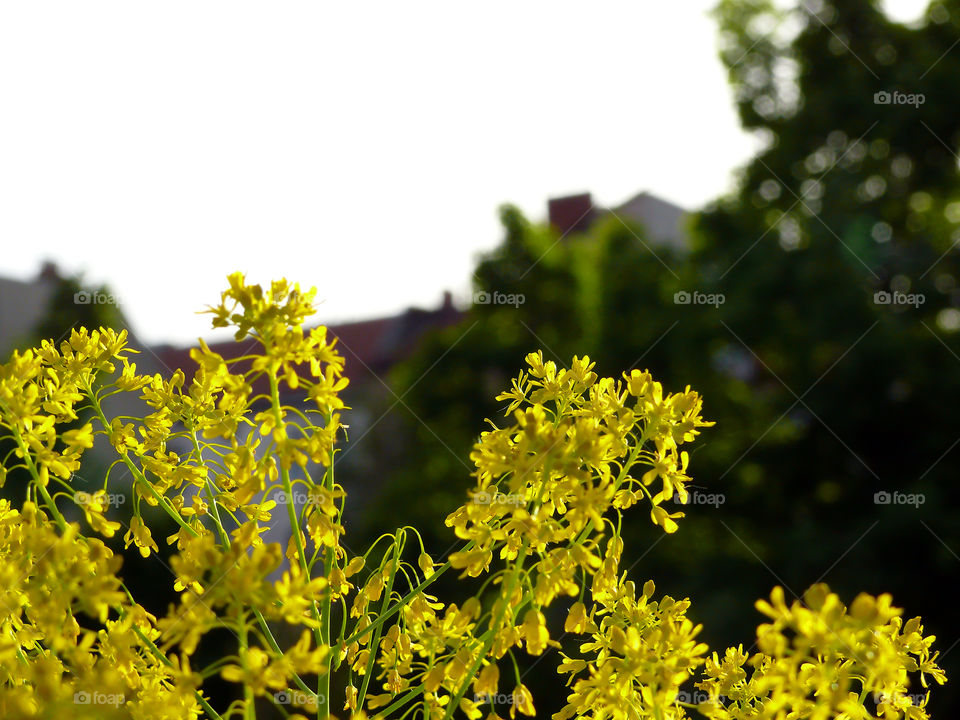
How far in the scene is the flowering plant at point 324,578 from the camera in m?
0.75

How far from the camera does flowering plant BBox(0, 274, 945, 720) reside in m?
0.75

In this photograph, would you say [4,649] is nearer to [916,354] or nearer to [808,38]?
[916,354]

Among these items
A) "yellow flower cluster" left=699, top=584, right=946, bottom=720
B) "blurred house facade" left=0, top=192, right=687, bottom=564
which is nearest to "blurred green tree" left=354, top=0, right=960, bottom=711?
"blurred house facade" left=0, top=192, right=687, bottom=564

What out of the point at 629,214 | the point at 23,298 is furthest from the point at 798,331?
the point at 23,298

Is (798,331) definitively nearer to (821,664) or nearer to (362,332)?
(821,664)

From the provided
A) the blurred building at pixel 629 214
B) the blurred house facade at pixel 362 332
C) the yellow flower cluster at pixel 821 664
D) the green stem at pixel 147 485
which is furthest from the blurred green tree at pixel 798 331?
the green stem at pixel 147 485

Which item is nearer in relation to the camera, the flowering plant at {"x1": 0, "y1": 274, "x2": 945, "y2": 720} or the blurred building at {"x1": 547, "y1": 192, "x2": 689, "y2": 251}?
the flowering plant at {"x1": 0, "y1": 274, "x2": 945, "y2": 720}

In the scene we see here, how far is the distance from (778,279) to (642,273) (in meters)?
1.47

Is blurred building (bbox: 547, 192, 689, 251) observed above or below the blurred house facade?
above

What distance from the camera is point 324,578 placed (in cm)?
97

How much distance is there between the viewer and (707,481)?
7363 mm

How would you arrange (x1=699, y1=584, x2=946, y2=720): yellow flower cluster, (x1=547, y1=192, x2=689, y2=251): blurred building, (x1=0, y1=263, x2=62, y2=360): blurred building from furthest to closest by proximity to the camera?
(x1=0, y1=263, x2=62, y2=360): blurred building < (x1=547, y1=192, x2=689, y2=251): blurred building < (x1=699, y1=584, x2=946, y2=720): yellow flower cluster

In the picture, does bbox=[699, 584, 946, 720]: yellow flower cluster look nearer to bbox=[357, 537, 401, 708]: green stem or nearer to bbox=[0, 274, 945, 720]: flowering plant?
bbox=[0, 274, 945, 720]: flowering plant

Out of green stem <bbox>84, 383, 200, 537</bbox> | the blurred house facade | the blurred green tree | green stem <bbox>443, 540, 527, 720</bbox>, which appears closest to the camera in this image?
green stem <bbox>443, 540, 527, 720</bbox>
